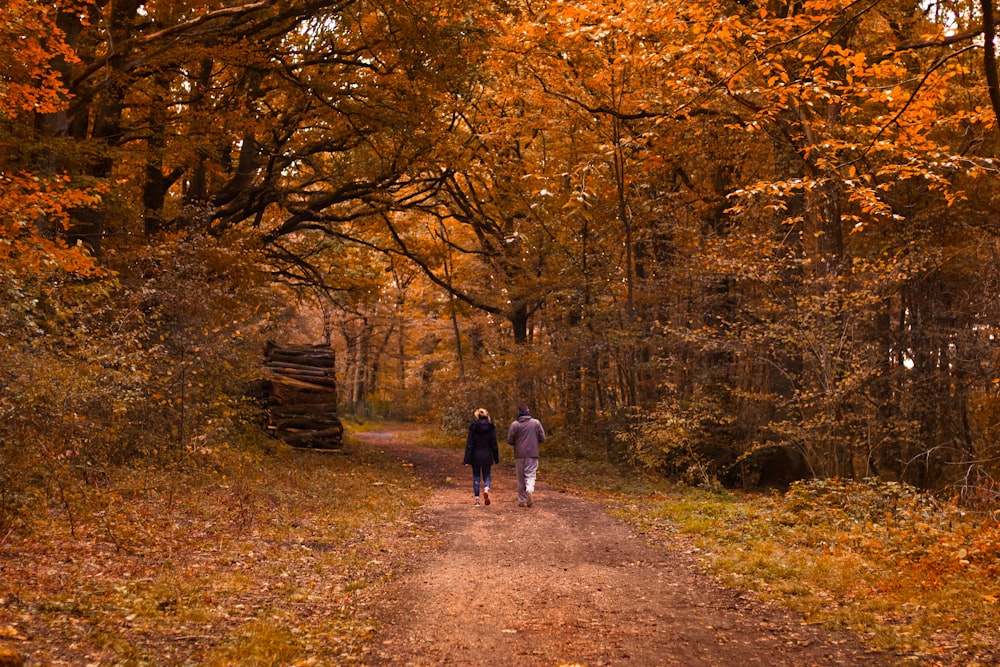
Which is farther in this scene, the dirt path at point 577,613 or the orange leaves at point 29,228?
the orange leaves at point 29,228

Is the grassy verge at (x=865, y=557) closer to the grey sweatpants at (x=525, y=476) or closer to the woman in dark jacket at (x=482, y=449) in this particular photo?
the grey sweatpants at (x=525, y=476)

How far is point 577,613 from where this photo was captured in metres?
6.55

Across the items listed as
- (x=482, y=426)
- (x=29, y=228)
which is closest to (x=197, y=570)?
(x=29, y=228)

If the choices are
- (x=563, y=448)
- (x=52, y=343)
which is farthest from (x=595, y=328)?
(x=52, y=343)

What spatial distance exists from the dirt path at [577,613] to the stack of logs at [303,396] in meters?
10.9

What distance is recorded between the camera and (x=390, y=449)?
24.9 m

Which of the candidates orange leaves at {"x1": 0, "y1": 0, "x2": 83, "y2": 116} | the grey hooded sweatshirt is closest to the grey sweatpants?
the grey hooded sweatshirt

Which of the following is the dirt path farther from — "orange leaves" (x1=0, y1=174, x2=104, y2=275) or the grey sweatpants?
"orange leaves" (x1=0, y1=174, x2=104, y2=275)

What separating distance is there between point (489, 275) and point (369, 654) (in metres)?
20.8

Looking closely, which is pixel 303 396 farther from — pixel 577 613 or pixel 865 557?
pixel 865 557

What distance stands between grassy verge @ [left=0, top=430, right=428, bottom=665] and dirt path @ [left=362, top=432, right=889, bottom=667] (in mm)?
556

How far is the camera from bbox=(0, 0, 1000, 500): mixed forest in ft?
30.6

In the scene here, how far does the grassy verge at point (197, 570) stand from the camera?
16.6 ft

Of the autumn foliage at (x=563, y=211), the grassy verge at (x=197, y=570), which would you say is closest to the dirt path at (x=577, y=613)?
the grassy verge at (x=197, y=570)
